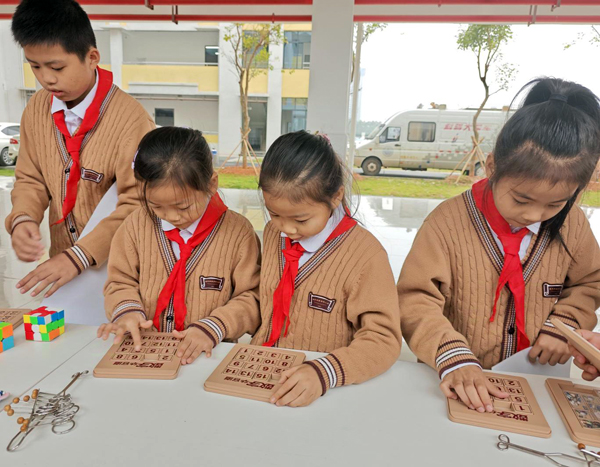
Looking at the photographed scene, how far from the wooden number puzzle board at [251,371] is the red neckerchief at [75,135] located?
0.79 metres

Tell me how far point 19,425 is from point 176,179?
609mm

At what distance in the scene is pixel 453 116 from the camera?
10.1m

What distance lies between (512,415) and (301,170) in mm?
632

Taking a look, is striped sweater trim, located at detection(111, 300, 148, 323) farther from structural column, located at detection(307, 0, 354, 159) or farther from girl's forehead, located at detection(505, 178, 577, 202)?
structural column, located at detection(307, 0, 354, 159)

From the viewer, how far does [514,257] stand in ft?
3.62

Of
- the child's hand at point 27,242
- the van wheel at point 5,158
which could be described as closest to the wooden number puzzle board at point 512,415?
the child's hand at point 27,242

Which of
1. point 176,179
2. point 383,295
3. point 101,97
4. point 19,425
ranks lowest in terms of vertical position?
point 19,425

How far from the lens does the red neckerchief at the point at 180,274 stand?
1.22m

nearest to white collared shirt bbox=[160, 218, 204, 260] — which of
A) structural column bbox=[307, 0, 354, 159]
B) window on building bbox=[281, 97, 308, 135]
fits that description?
structural column bbox=[307, 0, 354, 159]

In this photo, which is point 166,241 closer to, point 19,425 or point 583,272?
point 19,425

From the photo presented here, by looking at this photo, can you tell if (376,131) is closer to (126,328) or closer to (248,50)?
(248,50)

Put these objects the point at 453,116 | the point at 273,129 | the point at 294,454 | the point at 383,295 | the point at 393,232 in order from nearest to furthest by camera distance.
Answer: the point at 294,454, the point at 383,295, the point at 393,232, the point at 453,116, the point at 273,129

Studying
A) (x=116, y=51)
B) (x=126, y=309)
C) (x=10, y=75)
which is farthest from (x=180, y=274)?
(x=116, y=51)

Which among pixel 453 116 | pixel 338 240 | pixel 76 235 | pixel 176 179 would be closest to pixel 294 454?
pixel 338 240
